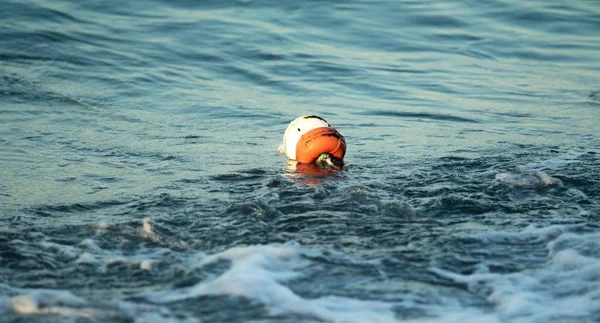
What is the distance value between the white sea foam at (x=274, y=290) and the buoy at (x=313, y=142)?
7.48ft

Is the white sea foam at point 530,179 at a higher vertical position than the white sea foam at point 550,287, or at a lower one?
higher

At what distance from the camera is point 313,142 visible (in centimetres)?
709

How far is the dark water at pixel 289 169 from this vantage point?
14.4 ft

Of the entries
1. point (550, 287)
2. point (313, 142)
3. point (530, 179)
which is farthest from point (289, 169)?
point (550, 287)

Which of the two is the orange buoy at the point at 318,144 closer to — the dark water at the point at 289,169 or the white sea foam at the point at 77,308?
the dark water at the point at 289,169

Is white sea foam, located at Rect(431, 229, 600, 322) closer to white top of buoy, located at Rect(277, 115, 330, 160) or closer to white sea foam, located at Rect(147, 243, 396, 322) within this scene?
white sea foam, located at Rect(147, 243, 396, 322)

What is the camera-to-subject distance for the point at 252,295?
4328 millimetres

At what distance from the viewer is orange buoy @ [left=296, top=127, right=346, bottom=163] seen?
279 inches

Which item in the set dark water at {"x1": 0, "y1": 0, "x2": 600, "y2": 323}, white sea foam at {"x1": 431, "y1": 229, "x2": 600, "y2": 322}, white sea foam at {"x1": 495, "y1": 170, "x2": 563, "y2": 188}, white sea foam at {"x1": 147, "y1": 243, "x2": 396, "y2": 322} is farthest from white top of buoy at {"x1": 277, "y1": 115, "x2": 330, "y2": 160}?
white sea foam at {"x1": 431, "y1": 229, "x2": 600, "y2": 322}

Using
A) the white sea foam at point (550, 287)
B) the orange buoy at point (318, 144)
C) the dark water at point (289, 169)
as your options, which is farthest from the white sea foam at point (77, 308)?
the orange buoy at point (318, 144)

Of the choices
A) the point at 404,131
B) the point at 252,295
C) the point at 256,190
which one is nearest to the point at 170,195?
the point at 256,190

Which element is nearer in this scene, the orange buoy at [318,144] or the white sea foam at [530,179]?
the white sea foam at [530,179]

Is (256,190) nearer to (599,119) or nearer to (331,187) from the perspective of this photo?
(331,187)

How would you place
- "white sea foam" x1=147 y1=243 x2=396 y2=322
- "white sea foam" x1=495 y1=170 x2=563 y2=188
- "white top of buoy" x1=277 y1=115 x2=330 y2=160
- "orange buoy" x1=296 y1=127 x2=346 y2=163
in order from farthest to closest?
"white top of buoy" x1=277 y1=115 x2=330 y2=160 → "orange buoy" x1=296 y1=127 x2=346 y2=163 → "white sea foam" x1=495 y1=170 x2=563 y2=188 → "white sea foam" x1=147 y1=243 x2=396 y2=322
